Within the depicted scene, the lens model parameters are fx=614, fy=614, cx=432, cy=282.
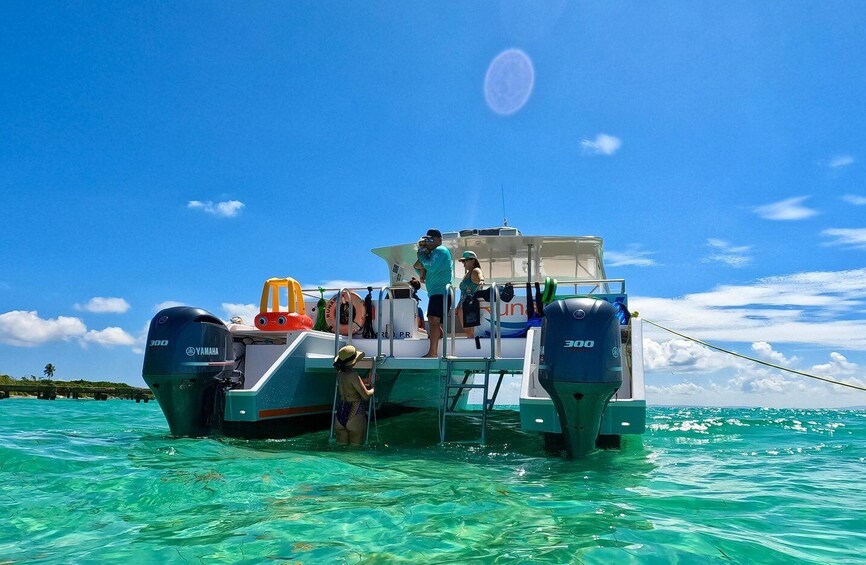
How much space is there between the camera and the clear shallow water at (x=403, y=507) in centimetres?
327

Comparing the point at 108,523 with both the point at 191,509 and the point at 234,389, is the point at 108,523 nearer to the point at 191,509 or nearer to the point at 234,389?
the point at 191,509

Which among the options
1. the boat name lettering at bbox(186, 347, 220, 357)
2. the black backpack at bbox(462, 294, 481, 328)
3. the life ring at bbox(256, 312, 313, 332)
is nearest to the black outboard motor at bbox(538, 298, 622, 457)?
the black backpack at bbox(462, 294, 481, 328)

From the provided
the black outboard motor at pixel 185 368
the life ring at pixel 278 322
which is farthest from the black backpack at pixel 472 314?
the black outboard motor at pixel 185 368

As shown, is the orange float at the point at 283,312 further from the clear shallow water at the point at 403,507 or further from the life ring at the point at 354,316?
the clear shallow water at the point at 403,507

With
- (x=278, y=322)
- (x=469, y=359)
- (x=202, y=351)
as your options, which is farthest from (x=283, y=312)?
(x=469, y=359)

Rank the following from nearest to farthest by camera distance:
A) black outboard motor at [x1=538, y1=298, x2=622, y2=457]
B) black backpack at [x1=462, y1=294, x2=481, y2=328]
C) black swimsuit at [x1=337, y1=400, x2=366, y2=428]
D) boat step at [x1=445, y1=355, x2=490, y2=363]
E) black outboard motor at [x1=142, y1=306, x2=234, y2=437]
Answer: black outboard motor at [x1=538, y1=298, x2=622, y2=457] → black outboard motor at [x1=142, y1=306, x2=234, y2=437] → boat step at [x1=445, y1=355, x2=490, y2=363] → black swimsuit at [x1=337, y1=400, x2=366, y2=428] → black backpack at [x1=462, y1=294, x2=481, y2=328]

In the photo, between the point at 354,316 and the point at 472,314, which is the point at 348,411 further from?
the point at 472,314

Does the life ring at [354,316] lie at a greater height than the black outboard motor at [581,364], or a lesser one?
greater

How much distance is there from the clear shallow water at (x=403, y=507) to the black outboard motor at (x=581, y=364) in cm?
44

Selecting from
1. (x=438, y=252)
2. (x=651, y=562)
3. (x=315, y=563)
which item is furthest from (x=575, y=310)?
(x=315, y=563)

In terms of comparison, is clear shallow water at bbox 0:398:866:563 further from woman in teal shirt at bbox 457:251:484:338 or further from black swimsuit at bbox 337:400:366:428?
woman in teal shirt at bbox 457:251:484:338

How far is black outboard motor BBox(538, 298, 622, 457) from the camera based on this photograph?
5891mm

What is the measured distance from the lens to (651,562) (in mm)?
3123

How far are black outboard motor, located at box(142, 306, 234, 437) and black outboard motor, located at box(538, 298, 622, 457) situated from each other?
3.96 m
